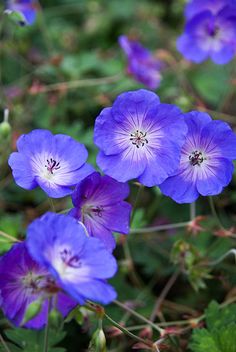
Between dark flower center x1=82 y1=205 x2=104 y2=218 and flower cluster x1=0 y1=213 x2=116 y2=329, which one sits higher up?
dark flower center x1=82 y1=205 x2=104 y2=218

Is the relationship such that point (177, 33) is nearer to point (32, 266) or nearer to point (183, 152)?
point (183, 152)

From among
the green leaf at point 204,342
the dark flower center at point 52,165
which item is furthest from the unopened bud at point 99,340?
the dark flower center at point 52,165

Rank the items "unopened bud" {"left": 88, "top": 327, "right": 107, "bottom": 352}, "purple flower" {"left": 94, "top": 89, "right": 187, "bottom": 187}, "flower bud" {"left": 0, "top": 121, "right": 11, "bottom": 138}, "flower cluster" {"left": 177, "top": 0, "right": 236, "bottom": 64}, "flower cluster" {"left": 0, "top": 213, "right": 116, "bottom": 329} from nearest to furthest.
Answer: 1. "flower cluster" {"left": 0, "top": 213, "right": 116, "bottom": 329}
2. "unopened bud" {"left": 88, "top": 327, "right": 107, "bottom": 352}
3. "purple flower" {"left": 94, "top": 89, "right": 187, "bottom": 187}
4. "flower bud" {"left": 0, "top": 121, "right": 11, "bottom": 138}
5. "flower cluster" {"left": 177, "top": 0, "right": 236, "bottom": 64}

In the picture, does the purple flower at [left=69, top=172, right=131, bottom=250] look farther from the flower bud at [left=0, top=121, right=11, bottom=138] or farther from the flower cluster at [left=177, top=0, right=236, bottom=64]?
the flower cluster at [left=177, top=0, right=236, bottom=64]

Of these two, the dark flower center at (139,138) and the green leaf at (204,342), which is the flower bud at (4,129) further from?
the green leaf at (204,342)

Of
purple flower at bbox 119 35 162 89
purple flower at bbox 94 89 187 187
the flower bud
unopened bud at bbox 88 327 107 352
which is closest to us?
unopened bud at bbox 88 327 107 352

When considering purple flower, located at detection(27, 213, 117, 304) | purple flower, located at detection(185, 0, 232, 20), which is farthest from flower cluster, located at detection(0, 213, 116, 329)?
purple flower, located at detection(185, 0, 232, 20)
